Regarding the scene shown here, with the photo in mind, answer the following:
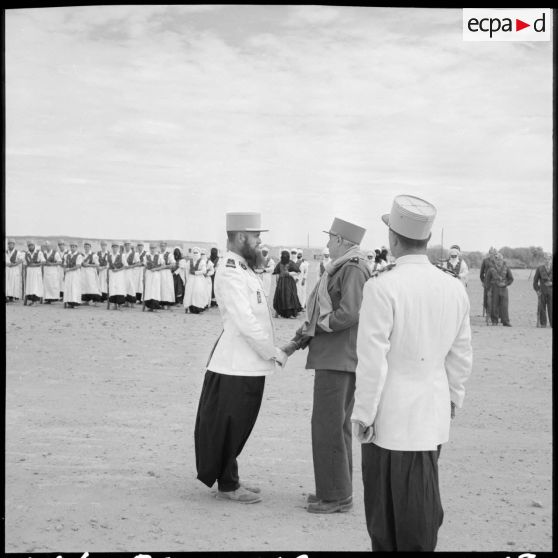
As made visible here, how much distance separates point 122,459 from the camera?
6457 mm

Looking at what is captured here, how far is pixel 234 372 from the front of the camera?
17.7 feet

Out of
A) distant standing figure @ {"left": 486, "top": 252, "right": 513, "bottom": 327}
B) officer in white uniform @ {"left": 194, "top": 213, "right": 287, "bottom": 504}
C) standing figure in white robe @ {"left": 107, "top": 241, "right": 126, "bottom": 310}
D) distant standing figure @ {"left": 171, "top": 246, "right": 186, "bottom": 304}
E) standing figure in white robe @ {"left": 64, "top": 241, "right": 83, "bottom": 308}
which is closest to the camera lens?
officer in white uniform @ {"left": 194, "top": 213, "right": 287, "bottom": 504}

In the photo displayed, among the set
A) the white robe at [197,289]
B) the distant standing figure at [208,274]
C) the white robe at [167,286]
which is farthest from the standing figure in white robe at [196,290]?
the white robe at [167,286]

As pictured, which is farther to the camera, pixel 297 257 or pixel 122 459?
pixel 297 257

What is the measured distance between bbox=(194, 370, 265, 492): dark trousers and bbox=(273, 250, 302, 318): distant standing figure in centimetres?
1467

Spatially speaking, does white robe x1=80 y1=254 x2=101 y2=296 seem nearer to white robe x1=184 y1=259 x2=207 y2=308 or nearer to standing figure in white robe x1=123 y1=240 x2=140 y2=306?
standing figure in white robe x1=123 y1=240 x2=140 y2=306

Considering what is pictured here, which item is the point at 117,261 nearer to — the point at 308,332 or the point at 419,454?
the point at 308,332

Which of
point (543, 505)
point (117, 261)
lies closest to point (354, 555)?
point (543, 505)

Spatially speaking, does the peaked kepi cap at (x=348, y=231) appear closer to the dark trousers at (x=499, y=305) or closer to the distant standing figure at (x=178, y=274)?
the dark trousers at (x=499, y=305)

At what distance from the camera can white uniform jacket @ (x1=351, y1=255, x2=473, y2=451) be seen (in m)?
3.75

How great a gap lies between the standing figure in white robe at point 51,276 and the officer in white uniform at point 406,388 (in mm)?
20180

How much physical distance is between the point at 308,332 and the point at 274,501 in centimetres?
114

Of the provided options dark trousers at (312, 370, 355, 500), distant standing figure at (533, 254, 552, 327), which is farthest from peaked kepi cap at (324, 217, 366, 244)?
distant standing figure at (533, 254, 552, 327)

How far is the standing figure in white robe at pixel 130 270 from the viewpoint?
2208 centimetres
